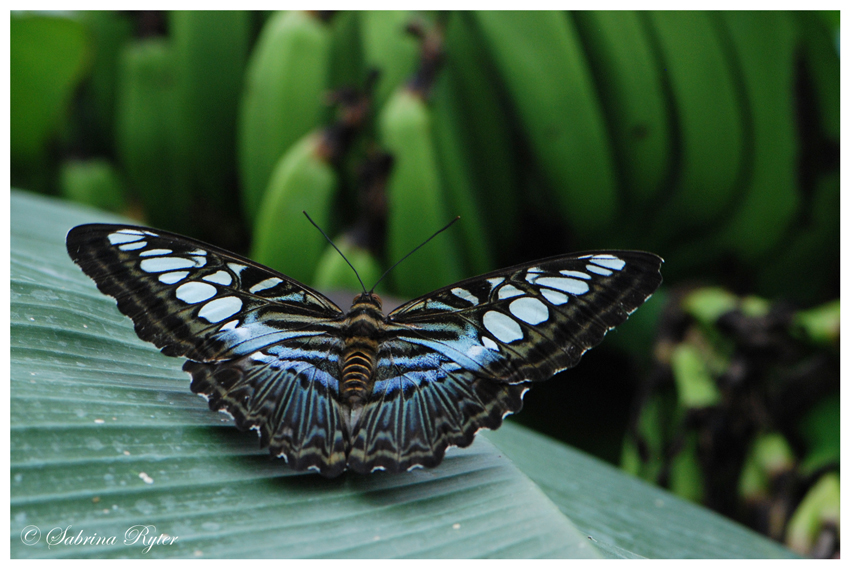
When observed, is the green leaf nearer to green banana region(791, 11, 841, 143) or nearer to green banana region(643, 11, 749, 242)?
green banana region(643, 11, 749, 242)

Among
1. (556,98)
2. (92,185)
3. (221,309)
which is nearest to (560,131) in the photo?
(556,98)

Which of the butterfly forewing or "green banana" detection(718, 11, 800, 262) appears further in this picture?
"green banana" detection(718, 11, 800, 262)

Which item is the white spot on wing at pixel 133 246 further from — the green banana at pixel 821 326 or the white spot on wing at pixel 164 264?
the green banana at pixel 821 326

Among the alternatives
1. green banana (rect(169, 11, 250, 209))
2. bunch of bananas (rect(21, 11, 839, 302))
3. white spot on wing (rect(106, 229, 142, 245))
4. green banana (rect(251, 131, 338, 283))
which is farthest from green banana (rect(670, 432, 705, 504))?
green banana (rect(169, 11, 250, 209))

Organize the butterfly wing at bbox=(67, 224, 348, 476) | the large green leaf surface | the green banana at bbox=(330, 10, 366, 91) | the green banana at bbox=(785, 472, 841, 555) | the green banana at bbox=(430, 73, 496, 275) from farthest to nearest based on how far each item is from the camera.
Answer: the green banana at bbox=(330, 10, 366, 91) < the green banana at bbox=(430, 73, 496, 275) < the green banana at bbox=(785, 472, 841, 555) < the butterfly wing at bbox=(67, 224, 348, 476) < the large green leaf surface

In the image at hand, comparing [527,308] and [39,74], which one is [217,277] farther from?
[39,74]

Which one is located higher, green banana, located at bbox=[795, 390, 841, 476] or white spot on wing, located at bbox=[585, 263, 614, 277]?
white spot on wing, located at bbox=[585, 263, 614, 277]
